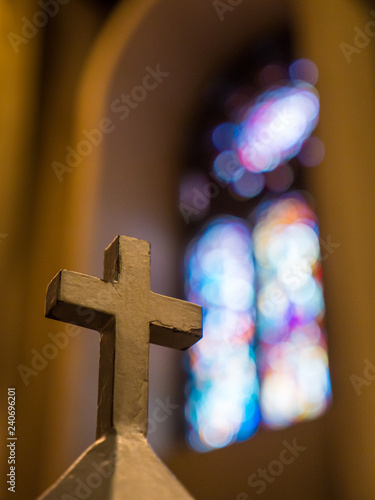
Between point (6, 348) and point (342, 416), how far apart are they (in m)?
2.10

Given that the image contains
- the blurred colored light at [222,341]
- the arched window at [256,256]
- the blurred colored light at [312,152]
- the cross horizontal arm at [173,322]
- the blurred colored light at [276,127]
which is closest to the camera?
the cross horizontal arm at [173,322]

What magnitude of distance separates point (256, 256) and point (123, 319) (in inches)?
A: 133

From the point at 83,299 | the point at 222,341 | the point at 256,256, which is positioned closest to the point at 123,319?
the point at 83,299

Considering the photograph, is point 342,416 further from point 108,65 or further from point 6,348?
point 108,65

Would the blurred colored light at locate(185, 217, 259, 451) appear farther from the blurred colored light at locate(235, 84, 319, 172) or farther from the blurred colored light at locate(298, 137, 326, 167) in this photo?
the blurred colored light at locate(298, 137, 326, 167)

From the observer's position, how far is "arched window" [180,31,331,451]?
3828 millimetres

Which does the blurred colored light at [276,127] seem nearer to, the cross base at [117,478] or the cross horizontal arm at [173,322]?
the cross horizontal arm at [173,322]

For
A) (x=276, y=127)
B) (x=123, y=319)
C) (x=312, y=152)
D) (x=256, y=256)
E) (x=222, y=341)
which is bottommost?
(x=123, y=319)

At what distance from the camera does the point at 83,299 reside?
3.53 feet

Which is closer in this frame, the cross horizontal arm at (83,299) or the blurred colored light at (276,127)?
the cross horizontal arm at (83,299)

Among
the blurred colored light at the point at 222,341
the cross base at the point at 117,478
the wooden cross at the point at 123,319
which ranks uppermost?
the blurred colored light at the point at 222,341

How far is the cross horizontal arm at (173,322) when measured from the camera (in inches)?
44.4

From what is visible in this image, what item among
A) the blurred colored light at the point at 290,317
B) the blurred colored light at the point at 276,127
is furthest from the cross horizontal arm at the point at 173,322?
the blurred colored light at the point at 276,127

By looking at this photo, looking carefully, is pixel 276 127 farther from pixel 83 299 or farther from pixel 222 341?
pixel 83 299
